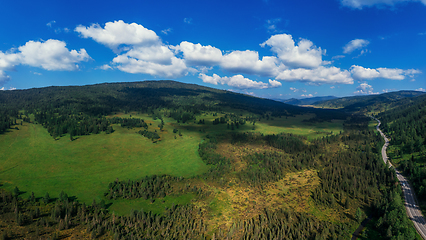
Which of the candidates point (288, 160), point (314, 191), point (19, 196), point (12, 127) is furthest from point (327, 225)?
point (12, 127)

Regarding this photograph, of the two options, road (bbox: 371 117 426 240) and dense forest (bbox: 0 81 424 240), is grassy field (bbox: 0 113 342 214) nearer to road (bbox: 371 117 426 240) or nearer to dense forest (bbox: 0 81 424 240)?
dense forest (bbox: 0 81 424 240)

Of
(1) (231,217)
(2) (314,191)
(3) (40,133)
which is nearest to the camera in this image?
(1) (231,217)

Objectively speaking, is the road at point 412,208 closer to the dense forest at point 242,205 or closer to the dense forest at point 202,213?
the dense forest at point 242,205

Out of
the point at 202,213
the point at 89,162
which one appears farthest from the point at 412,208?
the point at 89,162

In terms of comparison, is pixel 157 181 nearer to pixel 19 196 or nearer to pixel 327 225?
pixel 19 196

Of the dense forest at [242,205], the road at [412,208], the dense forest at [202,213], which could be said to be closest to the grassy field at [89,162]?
the dense forest at [242,205]

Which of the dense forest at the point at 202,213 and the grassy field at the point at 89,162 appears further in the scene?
the grassy field at the point at 89,162

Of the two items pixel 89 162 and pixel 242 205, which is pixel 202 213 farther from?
pixel 89 162

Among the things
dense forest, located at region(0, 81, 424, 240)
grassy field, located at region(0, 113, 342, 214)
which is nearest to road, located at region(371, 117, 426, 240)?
dense forest, located at region(0, 81, 424, 240)
